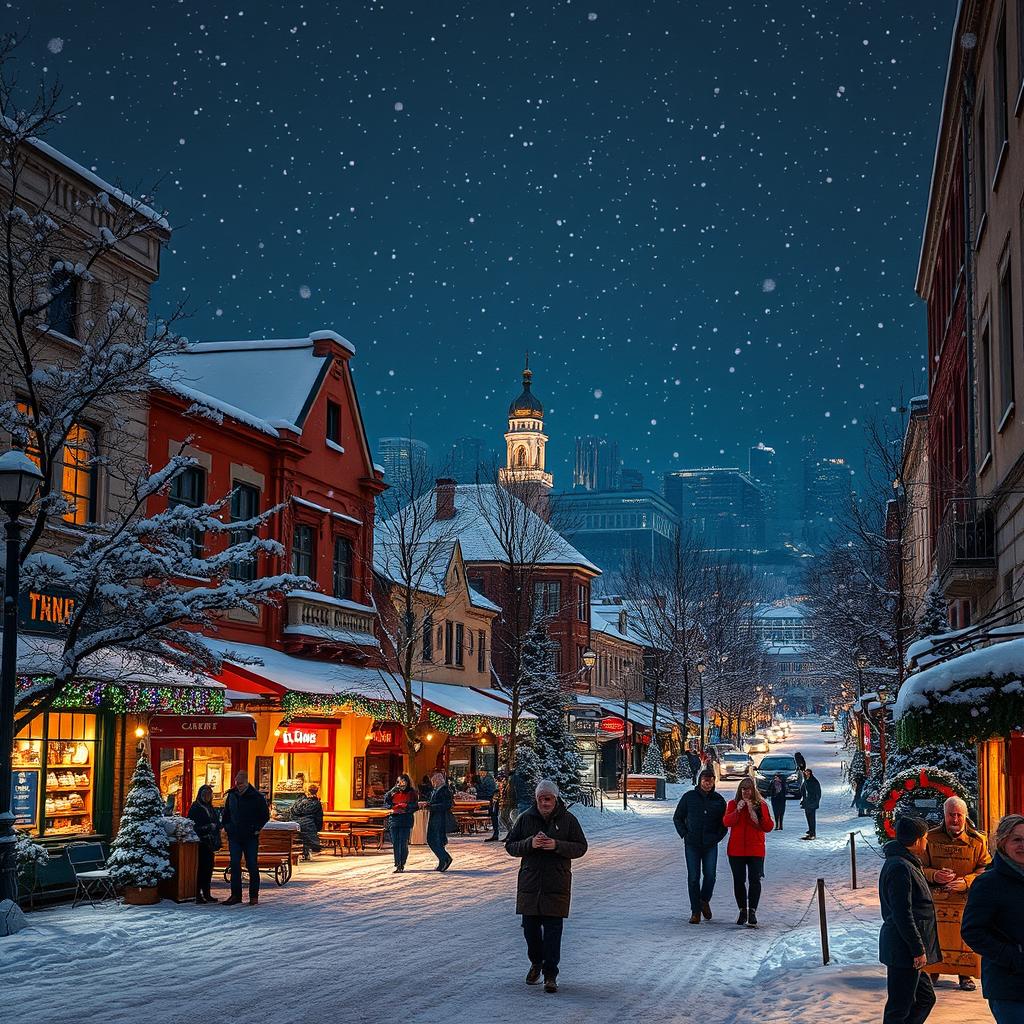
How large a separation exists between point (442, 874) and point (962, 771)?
916 centimetres

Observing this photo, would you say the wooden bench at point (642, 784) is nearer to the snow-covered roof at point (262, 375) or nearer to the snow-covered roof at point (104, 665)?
the snow-covered roof at point (262, 375)

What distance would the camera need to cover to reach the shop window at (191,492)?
2694cm

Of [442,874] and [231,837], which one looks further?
[442,874]

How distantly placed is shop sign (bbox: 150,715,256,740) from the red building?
5.81ft

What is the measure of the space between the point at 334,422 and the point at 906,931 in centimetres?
2753

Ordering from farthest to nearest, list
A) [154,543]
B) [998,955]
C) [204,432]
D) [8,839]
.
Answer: [204,432]
[154,543]
[8,839]
[998,955]

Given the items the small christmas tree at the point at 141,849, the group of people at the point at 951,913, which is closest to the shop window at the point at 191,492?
the small christmas tree at the point at 141,849

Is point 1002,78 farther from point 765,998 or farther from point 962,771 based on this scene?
point 765,998

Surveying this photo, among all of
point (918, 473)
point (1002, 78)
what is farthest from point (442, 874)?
point (918, 473)

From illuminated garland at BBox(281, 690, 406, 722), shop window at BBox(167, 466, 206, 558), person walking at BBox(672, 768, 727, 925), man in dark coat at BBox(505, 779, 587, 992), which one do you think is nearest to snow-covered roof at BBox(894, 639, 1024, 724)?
man in dark coat at BBox(505, 779, 587, 992)

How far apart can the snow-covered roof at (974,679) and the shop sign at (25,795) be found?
551 inches

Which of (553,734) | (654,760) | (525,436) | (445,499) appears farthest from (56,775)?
(525,436)

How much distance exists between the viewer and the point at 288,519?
104ft

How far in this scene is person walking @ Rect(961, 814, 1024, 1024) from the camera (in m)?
7.00
